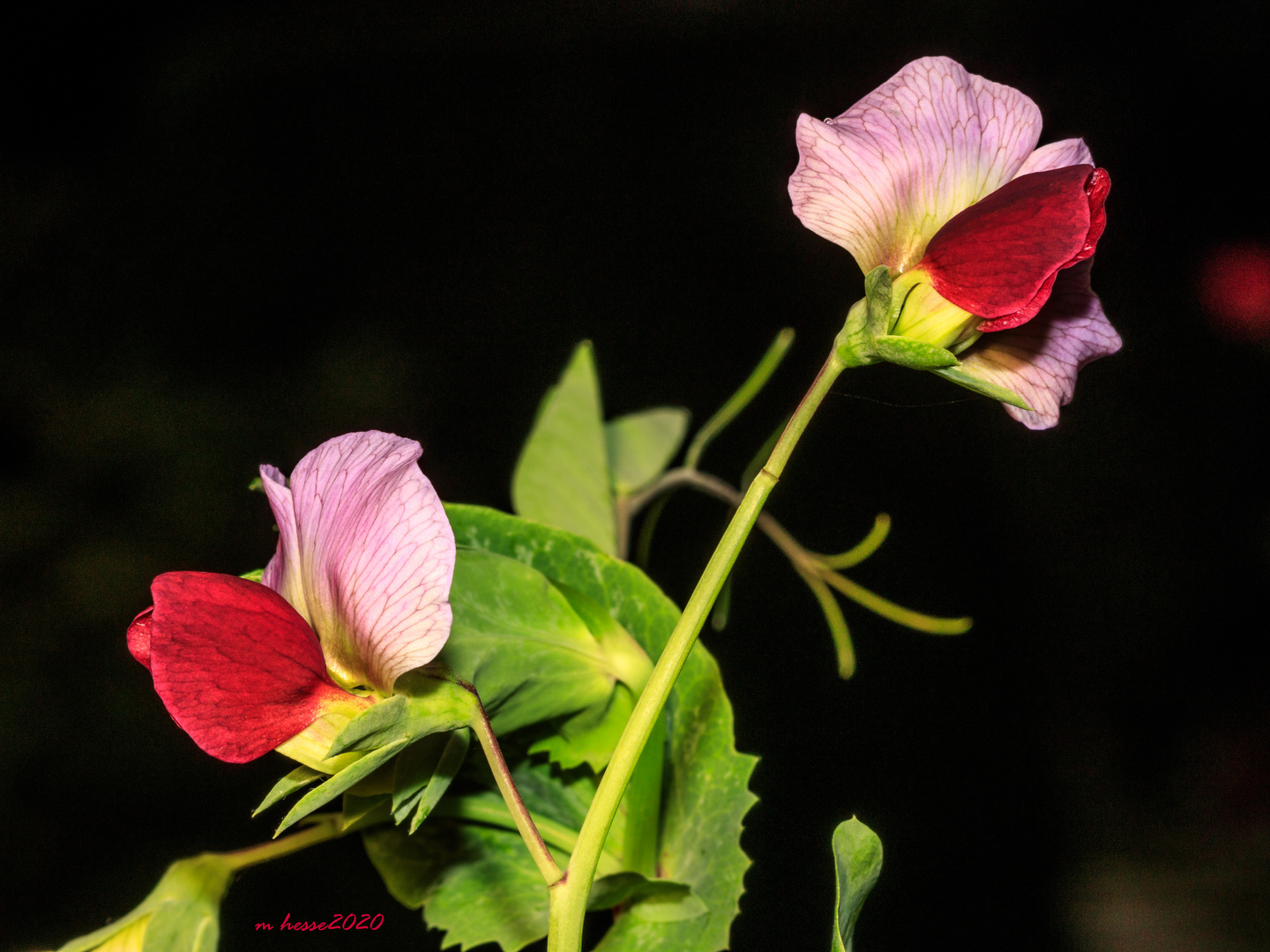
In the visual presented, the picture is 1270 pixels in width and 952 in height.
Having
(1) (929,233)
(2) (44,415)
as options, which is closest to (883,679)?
(1) (929,233)

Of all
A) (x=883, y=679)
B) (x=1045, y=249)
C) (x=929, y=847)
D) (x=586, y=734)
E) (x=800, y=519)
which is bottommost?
(x=929, y=847)

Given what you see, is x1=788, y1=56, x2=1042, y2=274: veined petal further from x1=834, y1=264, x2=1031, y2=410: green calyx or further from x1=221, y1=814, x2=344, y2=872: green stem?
x1=221, y1=814, x2=344, y2=872: green stem

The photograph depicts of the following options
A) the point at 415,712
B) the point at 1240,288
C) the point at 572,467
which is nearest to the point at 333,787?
the point at 415,712

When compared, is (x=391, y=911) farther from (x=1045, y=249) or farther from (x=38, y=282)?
(x=38, y=282)

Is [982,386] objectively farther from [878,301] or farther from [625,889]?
[625,889]

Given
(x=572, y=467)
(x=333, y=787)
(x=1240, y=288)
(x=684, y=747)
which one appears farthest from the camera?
(x=1240, y=288)

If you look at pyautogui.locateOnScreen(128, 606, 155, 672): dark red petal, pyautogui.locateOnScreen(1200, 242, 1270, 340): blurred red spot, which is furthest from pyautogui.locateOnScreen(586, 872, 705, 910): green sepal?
pyautogui.locateOnScreen(1200, 242, 1270, 340): blurred red spot
